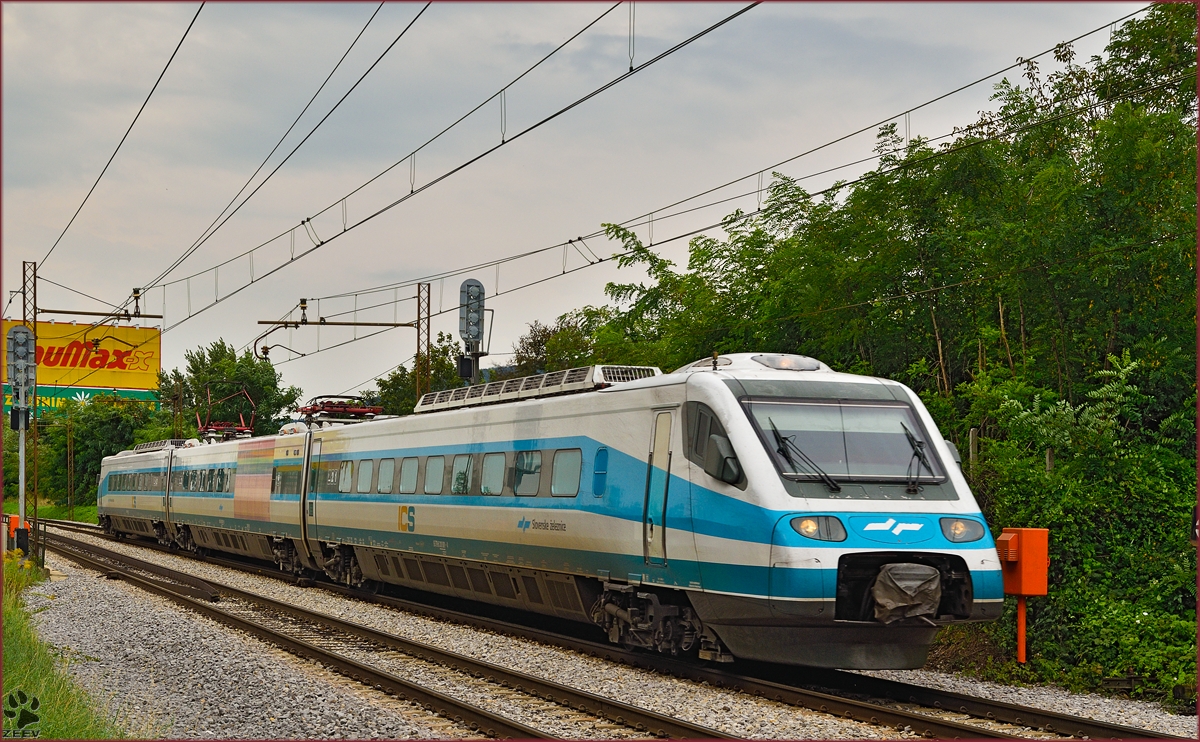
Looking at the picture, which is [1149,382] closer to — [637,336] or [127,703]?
[127,703]

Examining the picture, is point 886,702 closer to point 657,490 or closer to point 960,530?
point 960,530

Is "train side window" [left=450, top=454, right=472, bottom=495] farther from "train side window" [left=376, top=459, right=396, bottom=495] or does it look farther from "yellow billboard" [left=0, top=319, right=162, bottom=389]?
"yellow billboard" [left=0, top=319, right=162, bottom=389]

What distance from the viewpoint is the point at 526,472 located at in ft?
52.2

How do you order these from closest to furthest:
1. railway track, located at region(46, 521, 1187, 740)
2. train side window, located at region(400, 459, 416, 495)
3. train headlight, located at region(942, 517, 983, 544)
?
railway track, located at region(46, 521, 1187, 740) < train headlight, located at region(942, 517, 983, 544) < train side window, located at region(400, 459, 416, 495)

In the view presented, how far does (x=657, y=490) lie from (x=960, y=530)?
3.07m

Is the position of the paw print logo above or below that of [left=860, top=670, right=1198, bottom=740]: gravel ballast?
above

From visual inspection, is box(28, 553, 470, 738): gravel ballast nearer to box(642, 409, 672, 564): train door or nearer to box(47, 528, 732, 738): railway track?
box(47, 528, 732, 738): railway track

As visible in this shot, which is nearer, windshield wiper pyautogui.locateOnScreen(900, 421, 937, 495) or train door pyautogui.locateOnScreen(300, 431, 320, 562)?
windshield wiper pyautogui.locateOnScreen(900, 421, 937, 495)

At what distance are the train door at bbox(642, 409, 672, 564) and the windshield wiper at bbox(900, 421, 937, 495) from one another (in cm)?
238

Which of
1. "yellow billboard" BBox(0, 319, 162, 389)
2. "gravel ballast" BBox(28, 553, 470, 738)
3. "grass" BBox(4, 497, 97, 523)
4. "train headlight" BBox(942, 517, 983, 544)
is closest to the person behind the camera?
"gravel ballast" BBox(28, 553, 470, 738)

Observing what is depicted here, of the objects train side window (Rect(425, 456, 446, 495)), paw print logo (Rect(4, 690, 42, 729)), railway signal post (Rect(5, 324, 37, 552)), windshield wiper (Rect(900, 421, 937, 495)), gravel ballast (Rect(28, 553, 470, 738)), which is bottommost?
gravel ballast (Rect(28, 553, 470, 738))

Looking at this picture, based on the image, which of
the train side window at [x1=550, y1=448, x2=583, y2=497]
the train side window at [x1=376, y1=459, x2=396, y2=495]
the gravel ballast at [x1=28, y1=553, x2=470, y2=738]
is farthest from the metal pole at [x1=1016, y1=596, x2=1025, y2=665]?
the train side window at [x1=376, y1=459, x2=396, y2=495]

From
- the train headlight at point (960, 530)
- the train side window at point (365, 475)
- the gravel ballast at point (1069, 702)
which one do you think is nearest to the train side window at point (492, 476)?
the train side window at point (365, 475)

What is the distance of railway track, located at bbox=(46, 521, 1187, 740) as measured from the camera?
9.62m
